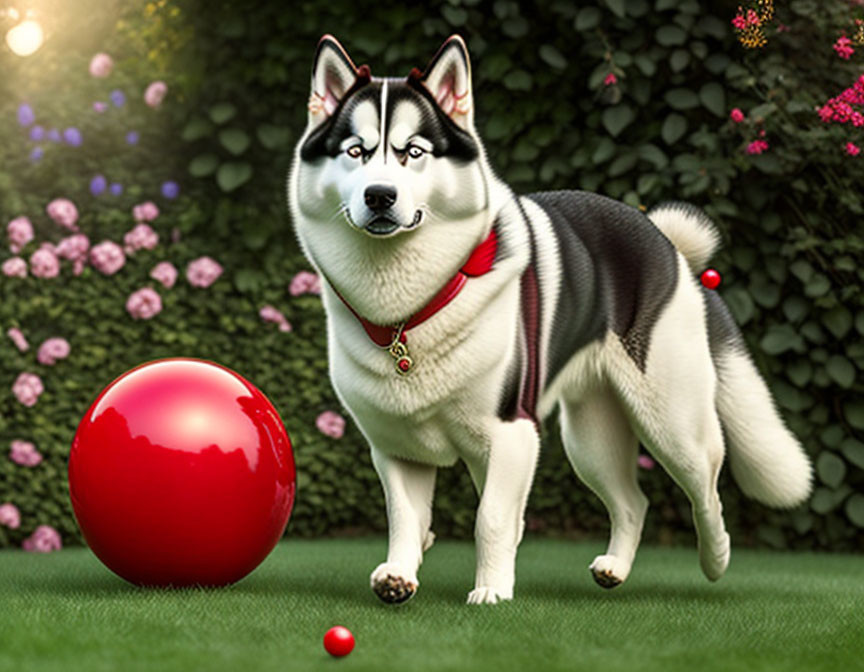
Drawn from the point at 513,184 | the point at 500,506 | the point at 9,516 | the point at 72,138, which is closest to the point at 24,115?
the point at 72,138

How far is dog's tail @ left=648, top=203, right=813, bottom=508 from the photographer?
3.99 metres

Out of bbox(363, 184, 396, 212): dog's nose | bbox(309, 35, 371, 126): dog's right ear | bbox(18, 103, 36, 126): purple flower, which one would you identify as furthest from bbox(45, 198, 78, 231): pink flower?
bbox(363, 184, 396, 212): dog's nose

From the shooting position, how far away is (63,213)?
523 centimetres

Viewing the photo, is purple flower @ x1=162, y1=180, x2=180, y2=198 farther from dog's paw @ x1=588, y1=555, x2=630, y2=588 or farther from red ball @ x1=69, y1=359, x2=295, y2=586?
dog's paw @ x1=588, y1=555, x2=630, y2=588

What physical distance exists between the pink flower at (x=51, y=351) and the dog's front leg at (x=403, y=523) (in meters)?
2.12

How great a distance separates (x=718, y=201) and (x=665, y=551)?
57.3 inches

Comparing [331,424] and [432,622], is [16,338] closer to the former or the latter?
[331,424]

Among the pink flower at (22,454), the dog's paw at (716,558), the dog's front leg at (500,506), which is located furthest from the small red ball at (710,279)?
the pink flower at (22,454)

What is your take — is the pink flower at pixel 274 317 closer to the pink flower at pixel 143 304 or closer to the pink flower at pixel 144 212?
the pink flower at pixel 143 304

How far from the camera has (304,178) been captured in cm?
324

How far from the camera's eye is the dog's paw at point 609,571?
3.74 m

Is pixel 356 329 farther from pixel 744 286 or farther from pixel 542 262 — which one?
pixel 744 286

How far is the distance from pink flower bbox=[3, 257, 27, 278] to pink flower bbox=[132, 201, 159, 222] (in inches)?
20.1

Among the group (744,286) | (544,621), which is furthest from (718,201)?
(544,621)
